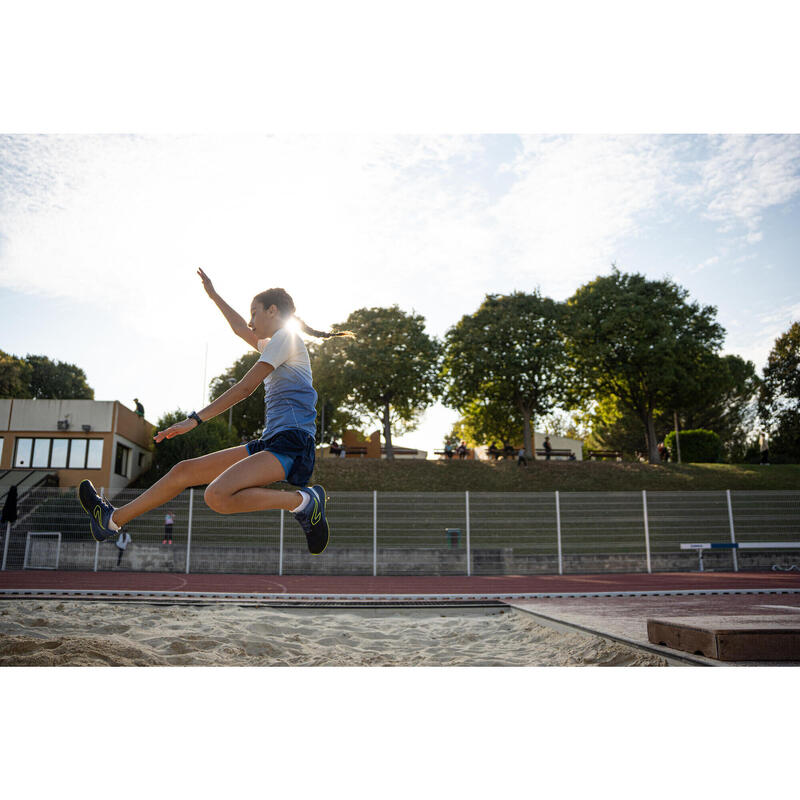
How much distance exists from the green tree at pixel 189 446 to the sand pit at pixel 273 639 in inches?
169

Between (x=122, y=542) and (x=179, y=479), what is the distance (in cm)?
1138

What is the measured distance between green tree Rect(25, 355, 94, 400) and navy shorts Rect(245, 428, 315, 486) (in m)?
17.1

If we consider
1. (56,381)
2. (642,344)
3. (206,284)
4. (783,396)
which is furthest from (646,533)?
(56,381)

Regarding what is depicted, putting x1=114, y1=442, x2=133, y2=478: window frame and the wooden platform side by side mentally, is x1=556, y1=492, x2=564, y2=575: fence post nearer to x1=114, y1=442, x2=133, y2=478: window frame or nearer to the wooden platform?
x1=114, y1=442, x2=133, y2=478: window frame

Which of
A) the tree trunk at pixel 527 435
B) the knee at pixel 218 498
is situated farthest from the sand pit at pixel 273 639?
the tree trunk at pixel 527 435

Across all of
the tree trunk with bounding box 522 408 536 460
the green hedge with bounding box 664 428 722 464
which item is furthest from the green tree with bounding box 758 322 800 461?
the tree trunk with bounding box 522 408 536 460

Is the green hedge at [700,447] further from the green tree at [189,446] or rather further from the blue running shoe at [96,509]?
the blue running shoe at [96,509]

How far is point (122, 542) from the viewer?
499 inches

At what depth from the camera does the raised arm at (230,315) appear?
326cm

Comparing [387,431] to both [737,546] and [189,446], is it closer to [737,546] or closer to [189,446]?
[737,546]

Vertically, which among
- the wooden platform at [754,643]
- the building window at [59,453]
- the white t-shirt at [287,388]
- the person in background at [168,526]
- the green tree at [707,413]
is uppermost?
the green tree at [707,413]

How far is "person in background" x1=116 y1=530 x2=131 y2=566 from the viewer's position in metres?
12.7
